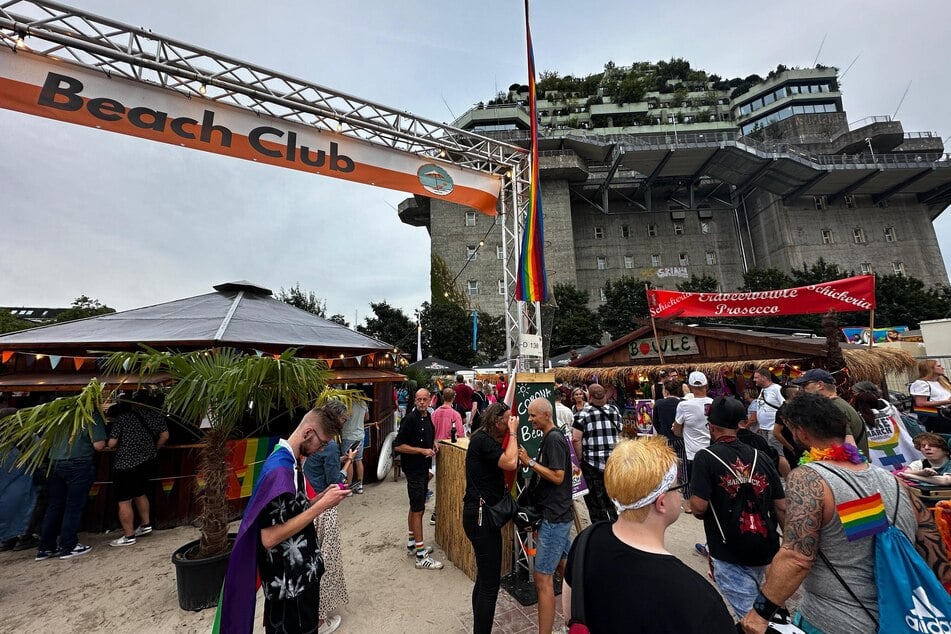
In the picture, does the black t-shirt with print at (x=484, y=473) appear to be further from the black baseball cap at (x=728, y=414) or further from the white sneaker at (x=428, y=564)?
Answer: the white sneaker at (x=428, y=564)

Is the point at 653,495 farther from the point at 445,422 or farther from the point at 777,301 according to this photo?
the point at 777,301

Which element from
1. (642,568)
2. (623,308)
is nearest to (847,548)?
(642,568)

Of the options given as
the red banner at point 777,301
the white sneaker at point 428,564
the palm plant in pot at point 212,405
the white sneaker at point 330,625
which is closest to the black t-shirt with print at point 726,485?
the white sneaker at point 428,564

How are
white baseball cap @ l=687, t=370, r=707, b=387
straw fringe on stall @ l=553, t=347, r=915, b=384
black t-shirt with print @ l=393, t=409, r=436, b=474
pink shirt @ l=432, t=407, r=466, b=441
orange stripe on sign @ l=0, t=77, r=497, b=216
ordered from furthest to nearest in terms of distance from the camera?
straw fringe on stall @ l=553, t=347, r=915, b=384
pink shirt @ l=432, t=407, r=466, b=441
orange stripe on sign @ l=0, t=77, r=497, b=216
white baseball cap @ l=687, t=370, r=707, b=387
black t-shirt with print @ l=393, t=409, r=436, b=474

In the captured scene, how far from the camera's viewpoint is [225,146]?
6.43 meters

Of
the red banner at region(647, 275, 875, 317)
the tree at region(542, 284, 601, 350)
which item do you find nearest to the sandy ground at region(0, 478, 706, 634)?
the red banner at region(647, 275, 875, 317)

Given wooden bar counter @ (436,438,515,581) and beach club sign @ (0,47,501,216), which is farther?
beach club sign @ (0,47,501,216)

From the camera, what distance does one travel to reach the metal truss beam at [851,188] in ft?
114

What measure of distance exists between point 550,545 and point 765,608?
1.49m

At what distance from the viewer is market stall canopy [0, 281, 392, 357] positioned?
252 inches

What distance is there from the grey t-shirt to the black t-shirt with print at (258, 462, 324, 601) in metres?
2.58

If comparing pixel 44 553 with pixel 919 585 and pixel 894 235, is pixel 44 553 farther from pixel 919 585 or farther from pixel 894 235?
pixel 894 235

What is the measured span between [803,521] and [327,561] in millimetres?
3579

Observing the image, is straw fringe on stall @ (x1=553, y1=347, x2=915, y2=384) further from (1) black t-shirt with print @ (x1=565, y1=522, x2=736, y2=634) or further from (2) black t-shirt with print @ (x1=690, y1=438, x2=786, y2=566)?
(1) black t-shirt with print @ (x1=565, y1=522, x2=736, y2=634)
